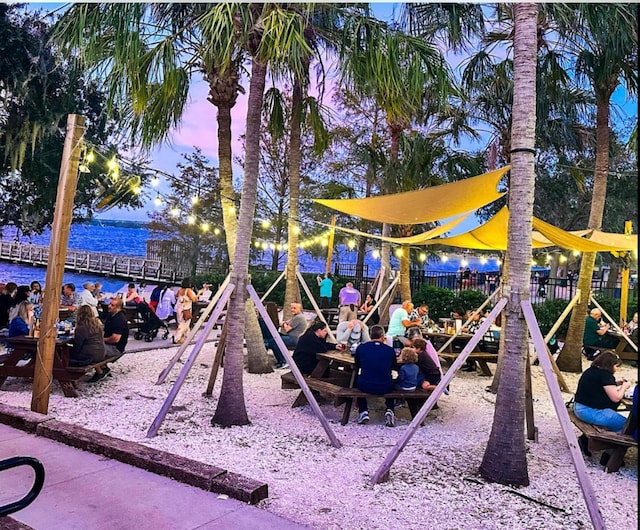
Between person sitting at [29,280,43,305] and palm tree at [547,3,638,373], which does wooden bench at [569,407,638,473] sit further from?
person sitting at [29,280,43,305]

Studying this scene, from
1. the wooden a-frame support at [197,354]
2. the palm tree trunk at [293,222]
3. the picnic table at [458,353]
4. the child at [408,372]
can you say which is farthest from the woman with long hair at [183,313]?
the child at [408,372]

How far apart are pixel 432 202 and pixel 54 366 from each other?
17.4ft

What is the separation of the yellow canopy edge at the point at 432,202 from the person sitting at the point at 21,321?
486 cm

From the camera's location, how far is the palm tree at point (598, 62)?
21.1 feet

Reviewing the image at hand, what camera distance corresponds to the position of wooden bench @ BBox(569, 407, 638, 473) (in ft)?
15.3

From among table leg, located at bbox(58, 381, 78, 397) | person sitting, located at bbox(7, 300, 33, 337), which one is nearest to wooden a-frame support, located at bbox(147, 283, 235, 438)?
table leg, located at bbox(58, 381, 78, 397)

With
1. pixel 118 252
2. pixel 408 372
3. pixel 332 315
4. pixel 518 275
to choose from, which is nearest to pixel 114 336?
pixel 408 372

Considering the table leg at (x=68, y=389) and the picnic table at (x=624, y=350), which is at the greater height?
the picnic table at (x=624, y=350)

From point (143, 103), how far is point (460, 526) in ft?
17.9

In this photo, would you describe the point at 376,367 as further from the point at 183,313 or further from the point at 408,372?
the point at 183,313

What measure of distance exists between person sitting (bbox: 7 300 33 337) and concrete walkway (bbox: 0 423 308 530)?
3.57 m

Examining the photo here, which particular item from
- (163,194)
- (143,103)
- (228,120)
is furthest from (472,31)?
(163,194)

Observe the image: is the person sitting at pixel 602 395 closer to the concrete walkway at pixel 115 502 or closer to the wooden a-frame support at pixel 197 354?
the wooden a-frame support at pixel 197 354

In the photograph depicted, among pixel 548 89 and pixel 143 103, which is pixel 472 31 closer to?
pixel 548 89
